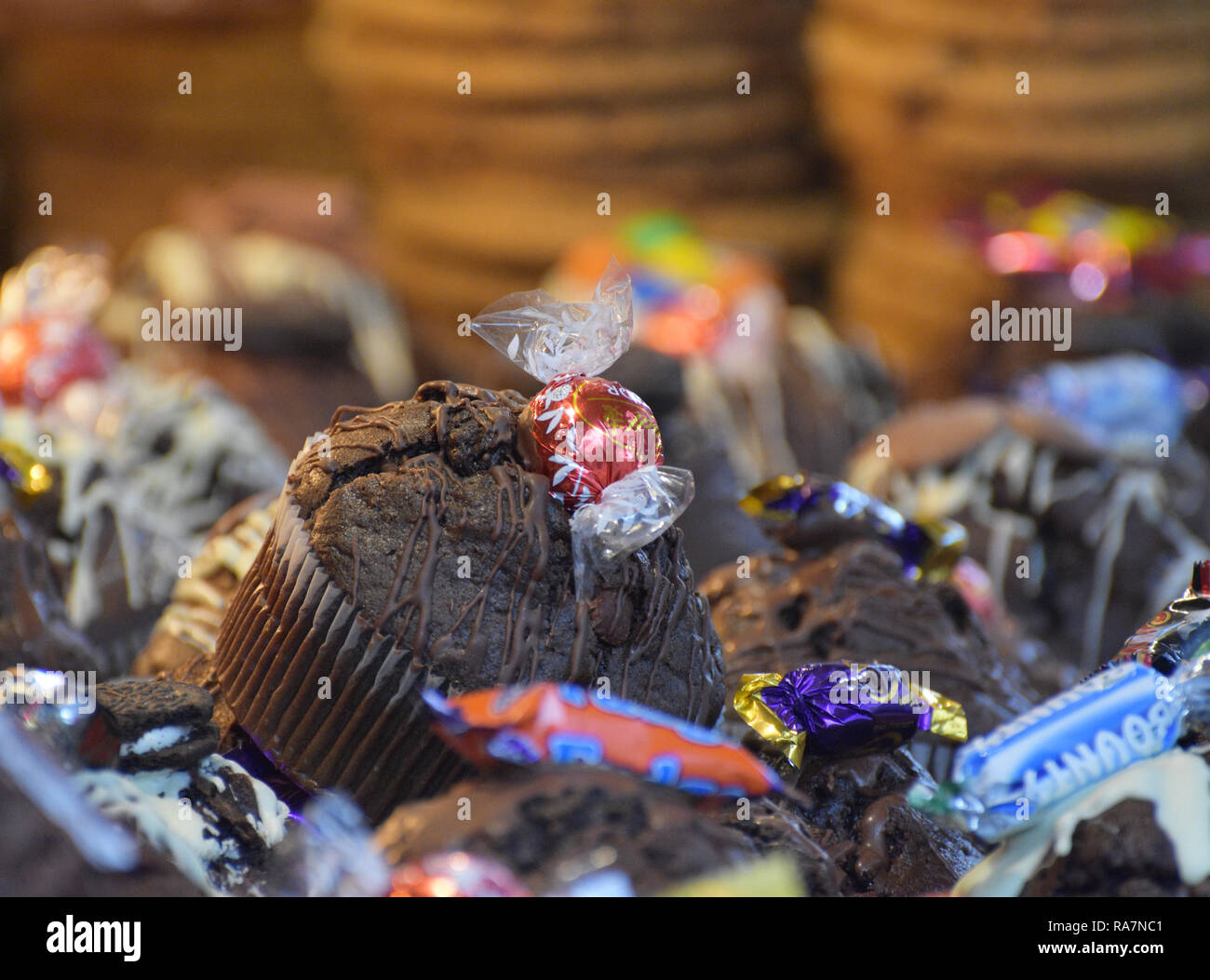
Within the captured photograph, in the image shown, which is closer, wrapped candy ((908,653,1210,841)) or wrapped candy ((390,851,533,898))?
wrapped candy ((390,851,533,898))

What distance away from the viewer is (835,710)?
1550mm

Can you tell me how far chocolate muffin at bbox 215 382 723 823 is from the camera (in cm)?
144

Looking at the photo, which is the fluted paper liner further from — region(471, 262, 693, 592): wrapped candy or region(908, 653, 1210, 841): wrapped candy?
region(908, 653, 1210, 841): wrapped candy

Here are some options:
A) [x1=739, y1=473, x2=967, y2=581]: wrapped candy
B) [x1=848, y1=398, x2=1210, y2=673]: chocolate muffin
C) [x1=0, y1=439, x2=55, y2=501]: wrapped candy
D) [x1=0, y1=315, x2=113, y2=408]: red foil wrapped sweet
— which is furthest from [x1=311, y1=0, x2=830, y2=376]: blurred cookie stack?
[x1=739, y1=473, x2=967, y2=581]: wrapped candy

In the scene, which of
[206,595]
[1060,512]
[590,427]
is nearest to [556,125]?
[1060,512]

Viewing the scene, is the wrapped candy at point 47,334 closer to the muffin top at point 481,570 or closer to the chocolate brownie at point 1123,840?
the muffin top at point 481,570

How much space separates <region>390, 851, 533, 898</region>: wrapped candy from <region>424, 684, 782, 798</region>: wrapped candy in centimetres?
10

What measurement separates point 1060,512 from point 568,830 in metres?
1.87

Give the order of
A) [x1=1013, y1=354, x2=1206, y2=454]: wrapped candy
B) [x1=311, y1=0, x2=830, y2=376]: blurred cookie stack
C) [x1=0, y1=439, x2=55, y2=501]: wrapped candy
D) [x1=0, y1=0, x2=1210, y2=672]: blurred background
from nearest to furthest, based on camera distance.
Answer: [x1=0, y1=439, x2=55, y2=501]: wrapped candy, [x1=1013, y1=354, x2=1206, y2=454]: wrapped candy, [x1=0, y1=0, x2=1210, y2=672]: blurred background, [x1=311, y1=0, x2=830, y2=376]: blurred cookie stack

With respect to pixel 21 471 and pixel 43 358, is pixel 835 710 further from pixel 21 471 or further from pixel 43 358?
pixel 43 358

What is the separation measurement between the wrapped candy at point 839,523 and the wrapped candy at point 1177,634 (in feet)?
1.42

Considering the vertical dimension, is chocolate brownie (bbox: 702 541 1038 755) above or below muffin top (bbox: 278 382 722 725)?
below

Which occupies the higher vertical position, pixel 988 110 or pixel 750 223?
pixel 988 110

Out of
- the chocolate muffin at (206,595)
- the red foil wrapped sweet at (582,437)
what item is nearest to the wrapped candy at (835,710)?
the red foil wrapped sweet at (582,437)
